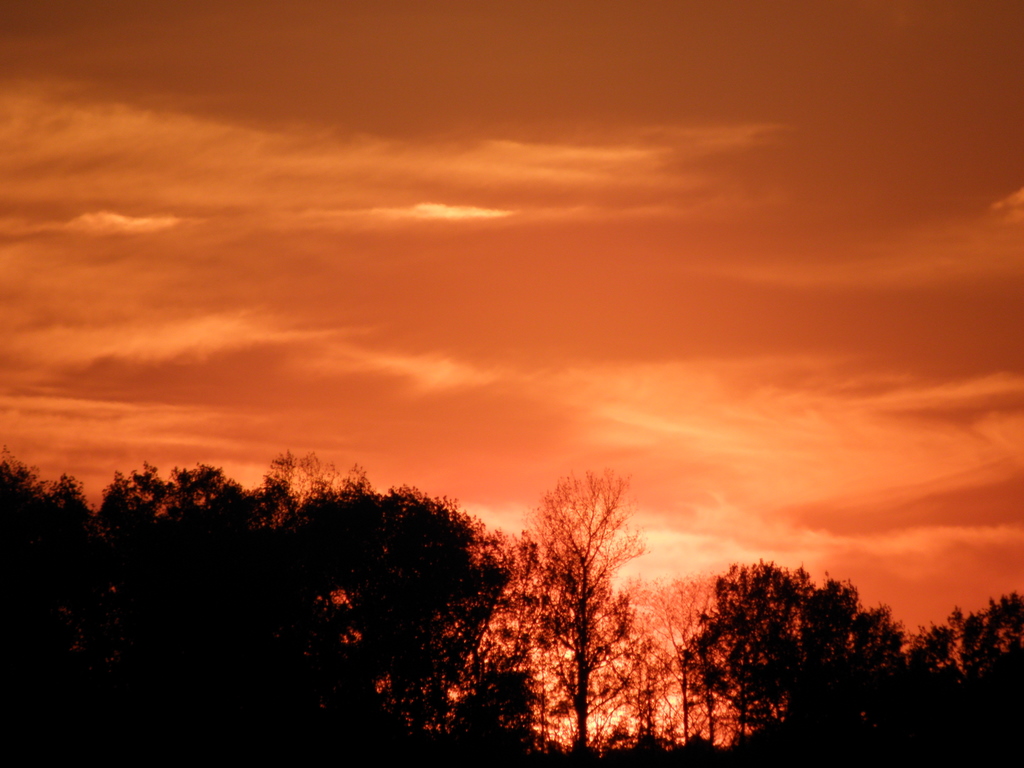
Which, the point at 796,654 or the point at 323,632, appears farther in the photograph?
the point at 796,654

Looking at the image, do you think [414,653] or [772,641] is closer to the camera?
[414,653]

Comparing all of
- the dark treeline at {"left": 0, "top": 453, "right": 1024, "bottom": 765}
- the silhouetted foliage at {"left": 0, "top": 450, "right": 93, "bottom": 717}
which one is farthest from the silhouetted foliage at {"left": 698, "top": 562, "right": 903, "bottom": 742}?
the silhouetted foliage at {"left": 0, "top": 450, "right": 93, "bottom": 717}

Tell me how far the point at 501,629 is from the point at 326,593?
12.9 metres

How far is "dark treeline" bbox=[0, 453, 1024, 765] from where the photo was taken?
69.6 meters

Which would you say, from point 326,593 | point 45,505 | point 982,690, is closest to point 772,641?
point 982,690

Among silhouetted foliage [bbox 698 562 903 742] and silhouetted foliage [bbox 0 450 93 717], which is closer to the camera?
silhouetted foliage [bbox 0 450 93 717]

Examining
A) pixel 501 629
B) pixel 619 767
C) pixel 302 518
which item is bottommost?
pixel 619 767

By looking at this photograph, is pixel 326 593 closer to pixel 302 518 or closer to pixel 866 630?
pixel 302 518

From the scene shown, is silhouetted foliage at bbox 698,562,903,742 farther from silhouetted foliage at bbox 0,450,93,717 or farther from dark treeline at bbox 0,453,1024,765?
silhouetted foliage at bbox 0,450,93,717

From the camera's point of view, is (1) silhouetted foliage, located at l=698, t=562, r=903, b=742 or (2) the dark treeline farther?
(1) silhouetted foliage, located at l=698, t=562, r=903, b=742

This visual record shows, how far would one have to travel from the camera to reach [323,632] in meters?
72.9

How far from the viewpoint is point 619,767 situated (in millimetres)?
74250

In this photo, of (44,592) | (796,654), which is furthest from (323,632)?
(796,654)

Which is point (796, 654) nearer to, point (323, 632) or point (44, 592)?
point (323, 632)
